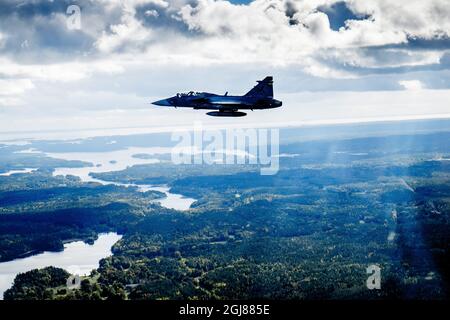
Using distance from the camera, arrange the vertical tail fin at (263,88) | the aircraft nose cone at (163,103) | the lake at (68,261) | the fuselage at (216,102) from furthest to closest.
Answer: the lake at (68,261) < the aircraft nose cone at (163,103) < the vertical tail fin at (263,88) < the fuselage at (216,102)

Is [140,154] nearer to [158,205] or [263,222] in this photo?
[158,205]

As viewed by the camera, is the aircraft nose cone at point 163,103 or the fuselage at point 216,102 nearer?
the fuselage at point 216,102

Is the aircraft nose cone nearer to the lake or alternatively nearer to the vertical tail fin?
the vertical tail fin

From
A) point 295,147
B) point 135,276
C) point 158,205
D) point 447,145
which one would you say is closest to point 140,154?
point 295,147

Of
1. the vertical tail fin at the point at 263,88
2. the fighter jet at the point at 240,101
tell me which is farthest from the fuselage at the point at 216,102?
the vertical tail fin at the point at 263,88

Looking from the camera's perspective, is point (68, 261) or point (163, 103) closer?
point (163, 103)

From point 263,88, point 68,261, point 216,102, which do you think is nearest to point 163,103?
point 216,102

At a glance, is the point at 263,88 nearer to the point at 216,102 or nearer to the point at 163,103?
the point at 216,102

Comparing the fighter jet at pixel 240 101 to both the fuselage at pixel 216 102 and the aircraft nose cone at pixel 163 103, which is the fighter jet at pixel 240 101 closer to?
the fuselage at pixel 216 102
